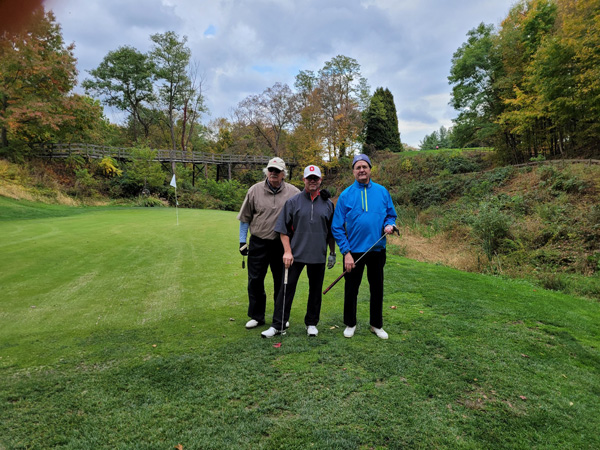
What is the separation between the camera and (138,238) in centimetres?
825

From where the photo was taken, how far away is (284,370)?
2.71 m

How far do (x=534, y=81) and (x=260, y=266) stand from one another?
54.5ft

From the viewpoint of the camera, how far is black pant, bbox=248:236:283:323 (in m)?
3.61

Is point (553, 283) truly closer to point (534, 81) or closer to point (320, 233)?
point (320, 233)

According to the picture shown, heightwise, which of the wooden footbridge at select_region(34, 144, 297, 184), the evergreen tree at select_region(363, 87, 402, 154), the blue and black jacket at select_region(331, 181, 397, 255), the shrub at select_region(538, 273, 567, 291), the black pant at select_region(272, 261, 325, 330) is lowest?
the shrub at select_region(538, 273, 567, 291)

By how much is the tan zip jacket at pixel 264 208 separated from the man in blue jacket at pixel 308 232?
0.58 feet

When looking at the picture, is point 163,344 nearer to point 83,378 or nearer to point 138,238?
point 83,378

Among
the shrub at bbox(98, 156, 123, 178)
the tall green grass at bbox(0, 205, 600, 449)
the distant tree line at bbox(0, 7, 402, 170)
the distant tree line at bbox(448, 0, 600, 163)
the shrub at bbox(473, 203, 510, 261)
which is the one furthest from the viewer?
the distant tree line at bbox(0, 7, 402, 170)

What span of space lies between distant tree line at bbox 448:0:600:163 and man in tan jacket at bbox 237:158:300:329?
1305 cm

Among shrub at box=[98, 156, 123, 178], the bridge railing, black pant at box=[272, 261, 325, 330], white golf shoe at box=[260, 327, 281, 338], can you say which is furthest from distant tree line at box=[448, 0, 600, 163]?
shrub at box=[98, 156, 123, 178]

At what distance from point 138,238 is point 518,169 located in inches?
658

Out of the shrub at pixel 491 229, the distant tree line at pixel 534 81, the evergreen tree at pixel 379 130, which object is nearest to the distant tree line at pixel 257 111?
the evergreen tree at pixel 379 130

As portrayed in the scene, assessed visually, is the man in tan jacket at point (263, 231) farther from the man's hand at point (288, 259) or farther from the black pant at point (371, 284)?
the black pant at point (371, 284)

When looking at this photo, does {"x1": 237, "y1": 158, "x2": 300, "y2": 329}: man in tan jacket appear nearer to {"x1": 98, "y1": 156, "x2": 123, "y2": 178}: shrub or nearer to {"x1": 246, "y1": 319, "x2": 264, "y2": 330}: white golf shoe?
{"x1": 246, "y1": 319, "x2": 264, "y2": 330}: white golf shoe
